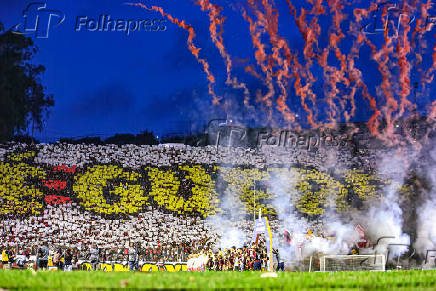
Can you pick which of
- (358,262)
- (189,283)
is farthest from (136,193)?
(189,283)

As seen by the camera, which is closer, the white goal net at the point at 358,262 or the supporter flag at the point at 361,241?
the white goal net at the point at 358,262

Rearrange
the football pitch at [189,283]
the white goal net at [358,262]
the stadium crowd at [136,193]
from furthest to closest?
the stadium crowd at [136,193] < the white goal net at [358,262] < the football pitch at [189,283]

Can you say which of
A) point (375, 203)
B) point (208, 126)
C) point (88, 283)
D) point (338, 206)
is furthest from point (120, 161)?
point (88, 283)

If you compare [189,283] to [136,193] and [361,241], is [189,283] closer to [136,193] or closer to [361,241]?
[361,241]

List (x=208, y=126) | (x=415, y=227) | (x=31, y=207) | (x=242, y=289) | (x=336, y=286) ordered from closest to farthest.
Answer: (x=242, y=289) < (x=336, y=286) < (x=415, y=227) < (x=31, y=207) < (x=208, y=126)

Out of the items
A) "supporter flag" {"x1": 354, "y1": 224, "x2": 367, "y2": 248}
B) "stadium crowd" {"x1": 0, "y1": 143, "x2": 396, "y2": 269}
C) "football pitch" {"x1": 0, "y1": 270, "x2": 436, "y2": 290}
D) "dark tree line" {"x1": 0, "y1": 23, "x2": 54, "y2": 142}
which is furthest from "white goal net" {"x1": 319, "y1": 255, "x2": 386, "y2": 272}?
"dark tree line" {"x1": 0, "y1": 23, "x2": 54, "y2": 142}

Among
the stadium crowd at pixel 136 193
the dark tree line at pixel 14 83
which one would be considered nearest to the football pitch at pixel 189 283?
the stadium crowd at pixel 136 193

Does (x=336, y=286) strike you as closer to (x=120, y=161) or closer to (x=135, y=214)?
(x=135, y=214)

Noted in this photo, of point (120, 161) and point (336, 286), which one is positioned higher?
point (120, 161)

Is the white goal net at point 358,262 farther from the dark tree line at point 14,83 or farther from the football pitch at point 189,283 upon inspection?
the dark tree line at point 14,83

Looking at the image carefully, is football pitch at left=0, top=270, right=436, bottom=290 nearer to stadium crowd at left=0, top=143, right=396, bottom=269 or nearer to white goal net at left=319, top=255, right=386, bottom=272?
white goal net at left=319, top=255, right=386, bottom=272

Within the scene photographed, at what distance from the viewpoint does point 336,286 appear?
676 cm

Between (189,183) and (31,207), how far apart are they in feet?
39.6

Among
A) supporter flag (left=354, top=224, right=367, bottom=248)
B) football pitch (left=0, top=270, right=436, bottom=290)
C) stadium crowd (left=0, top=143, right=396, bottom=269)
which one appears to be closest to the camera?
football pitch (left=0, top=270, right=436, bottom=290)
